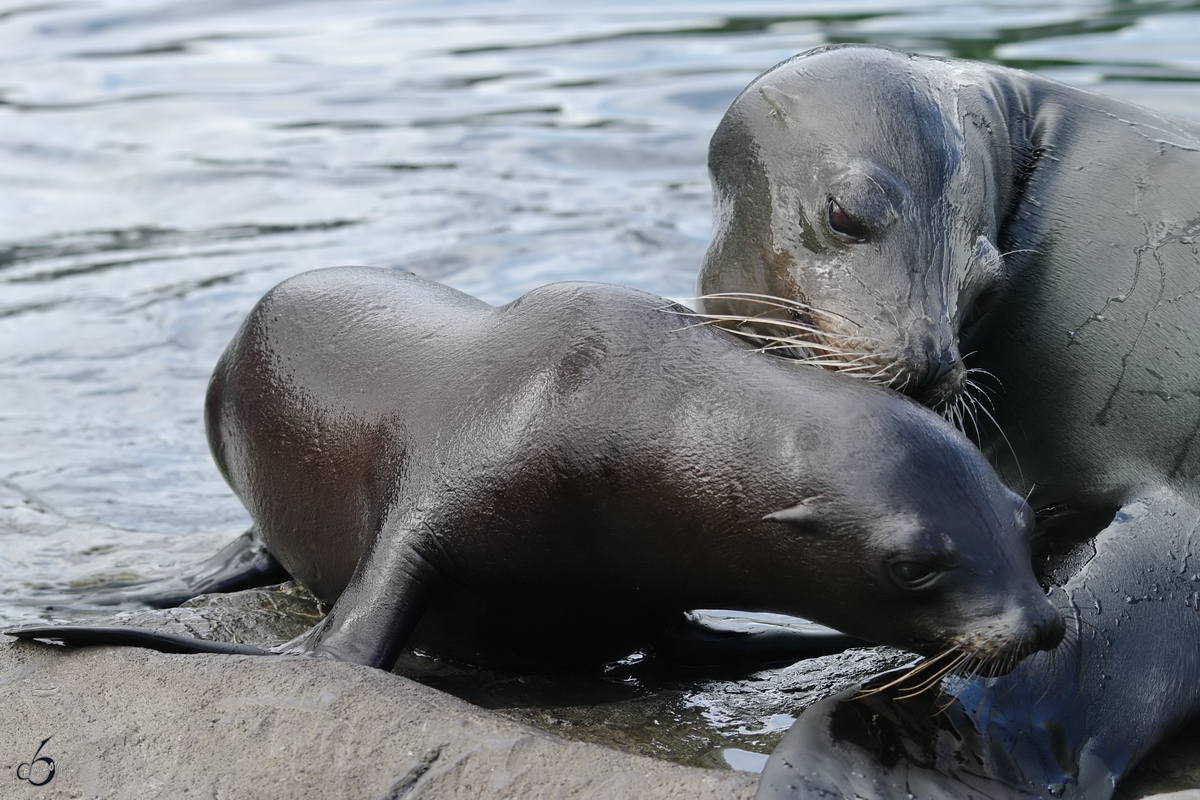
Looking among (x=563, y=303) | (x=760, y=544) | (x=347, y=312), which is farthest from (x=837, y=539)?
A: (x=347, y=312)

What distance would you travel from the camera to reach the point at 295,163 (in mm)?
14125

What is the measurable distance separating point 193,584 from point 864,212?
249cm

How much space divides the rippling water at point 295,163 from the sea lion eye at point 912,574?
2954 mm

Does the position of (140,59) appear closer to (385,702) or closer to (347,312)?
(347,312)

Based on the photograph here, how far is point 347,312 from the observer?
5152 mm

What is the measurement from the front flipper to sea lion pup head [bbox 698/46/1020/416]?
0.63 m

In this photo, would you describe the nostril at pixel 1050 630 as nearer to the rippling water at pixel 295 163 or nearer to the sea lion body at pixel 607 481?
the sea lion body at pixel 607 481

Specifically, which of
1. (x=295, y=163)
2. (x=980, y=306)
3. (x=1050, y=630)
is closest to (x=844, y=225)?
(x=980, y=306)

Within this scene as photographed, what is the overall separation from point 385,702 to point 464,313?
135 centimetres

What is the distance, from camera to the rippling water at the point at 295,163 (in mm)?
8055

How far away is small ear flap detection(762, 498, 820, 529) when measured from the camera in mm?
3965

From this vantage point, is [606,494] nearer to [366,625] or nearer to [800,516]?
[800,516]

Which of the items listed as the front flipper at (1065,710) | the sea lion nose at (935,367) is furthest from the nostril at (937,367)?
the front flipper at (1065,710)

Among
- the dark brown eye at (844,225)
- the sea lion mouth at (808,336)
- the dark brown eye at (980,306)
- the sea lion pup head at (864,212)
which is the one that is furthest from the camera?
the dark brown eye at (980,306)
